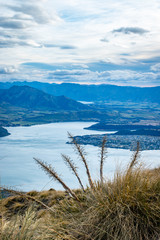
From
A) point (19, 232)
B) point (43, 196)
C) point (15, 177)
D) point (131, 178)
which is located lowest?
point (15, 177)

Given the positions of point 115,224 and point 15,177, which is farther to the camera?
point 15,177

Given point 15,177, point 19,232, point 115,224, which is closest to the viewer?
point 19,232

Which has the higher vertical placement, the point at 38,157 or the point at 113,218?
the point at 113,218

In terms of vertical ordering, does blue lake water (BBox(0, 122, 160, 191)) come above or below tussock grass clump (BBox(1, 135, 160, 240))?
below

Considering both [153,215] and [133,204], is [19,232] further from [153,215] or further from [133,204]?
[153,215]

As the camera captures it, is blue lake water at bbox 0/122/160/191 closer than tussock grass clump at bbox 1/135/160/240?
No

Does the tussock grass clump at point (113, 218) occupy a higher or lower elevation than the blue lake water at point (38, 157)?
higher

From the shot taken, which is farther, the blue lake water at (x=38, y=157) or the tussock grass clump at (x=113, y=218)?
the blue lake water at (x=38, y=157)

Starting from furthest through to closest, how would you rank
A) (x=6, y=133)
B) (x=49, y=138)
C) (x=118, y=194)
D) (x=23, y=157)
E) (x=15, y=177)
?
(x=6, y=133) → (x=49, y=138) → (x=23, y=157) → (x=15, y=177) → (x=118, y=194)

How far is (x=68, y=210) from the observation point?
4336 millimetres

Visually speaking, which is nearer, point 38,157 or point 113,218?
point 113,218

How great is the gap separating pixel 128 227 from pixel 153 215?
0.46 m

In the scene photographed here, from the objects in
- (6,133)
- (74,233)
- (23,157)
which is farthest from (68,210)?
(6,133)

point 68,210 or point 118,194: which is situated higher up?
point 118,194
